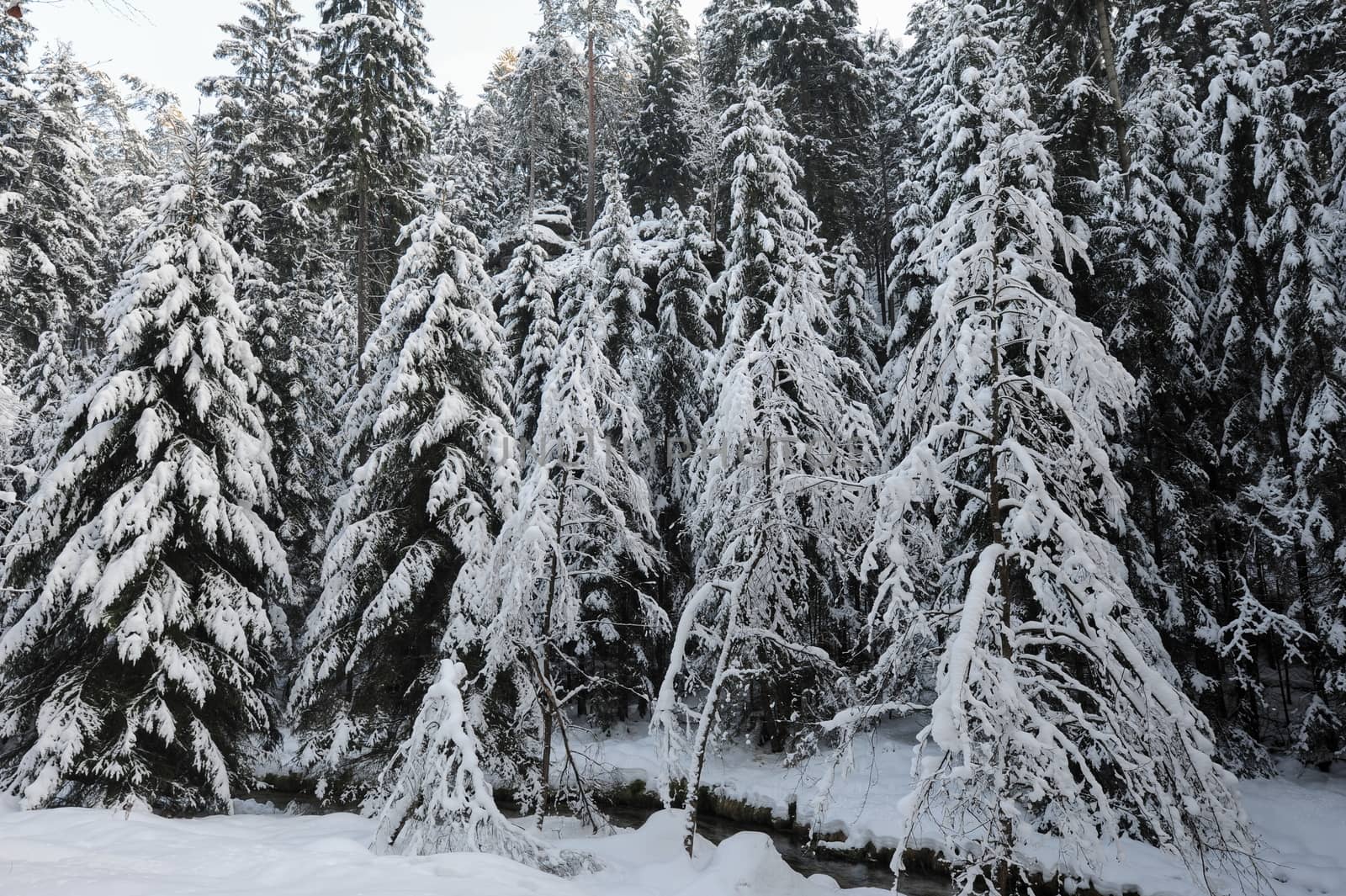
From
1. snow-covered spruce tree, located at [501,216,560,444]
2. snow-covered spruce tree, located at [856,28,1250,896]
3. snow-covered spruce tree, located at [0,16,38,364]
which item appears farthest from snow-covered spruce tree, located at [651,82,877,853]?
snow-covered spruce tree, located at [0,16,38,364]

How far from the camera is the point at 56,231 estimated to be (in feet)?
78.8

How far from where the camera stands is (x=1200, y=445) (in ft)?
52.1

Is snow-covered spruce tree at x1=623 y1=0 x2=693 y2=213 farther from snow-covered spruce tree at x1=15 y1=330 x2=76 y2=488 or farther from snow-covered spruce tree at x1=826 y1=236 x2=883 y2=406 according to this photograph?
snow-covered spruce tree at x1=15 y1=330 x2=76 y2=488

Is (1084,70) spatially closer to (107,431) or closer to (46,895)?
(107,431)

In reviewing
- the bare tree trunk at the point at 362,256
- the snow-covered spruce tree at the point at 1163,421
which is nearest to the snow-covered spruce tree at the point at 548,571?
the bare tree trunk at the point at 362,256

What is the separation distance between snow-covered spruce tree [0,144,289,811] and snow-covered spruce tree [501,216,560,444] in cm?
684

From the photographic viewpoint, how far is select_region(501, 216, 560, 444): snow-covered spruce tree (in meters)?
19.1

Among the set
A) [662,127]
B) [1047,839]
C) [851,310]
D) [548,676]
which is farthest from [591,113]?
[1047,839]

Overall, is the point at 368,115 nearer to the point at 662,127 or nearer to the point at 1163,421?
the point at 1163,421

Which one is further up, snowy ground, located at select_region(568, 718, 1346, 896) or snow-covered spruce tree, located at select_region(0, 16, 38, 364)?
snow-covered spruce tree, located at select_region(0, 16, 38, 364)

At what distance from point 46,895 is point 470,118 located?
50.0m

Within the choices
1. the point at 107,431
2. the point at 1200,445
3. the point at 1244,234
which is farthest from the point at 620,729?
the point at 1244,234

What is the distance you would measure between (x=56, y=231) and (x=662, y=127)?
25041 mm

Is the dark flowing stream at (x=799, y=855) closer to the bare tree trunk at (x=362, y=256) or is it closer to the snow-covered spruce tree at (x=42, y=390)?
the bare tree trunk at (x=362, y=256)
